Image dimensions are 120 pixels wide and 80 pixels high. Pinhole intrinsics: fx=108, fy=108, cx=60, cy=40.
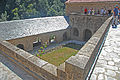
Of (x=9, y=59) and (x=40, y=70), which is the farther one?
(x=9, y=59)

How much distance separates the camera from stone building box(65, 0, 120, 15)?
17.7 m

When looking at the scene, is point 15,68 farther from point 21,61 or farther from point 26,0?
point 26,0

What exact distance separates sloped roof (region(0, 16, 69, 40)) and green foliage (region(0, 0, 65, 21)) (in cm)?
1342

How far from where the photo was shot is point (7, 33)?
1388cm

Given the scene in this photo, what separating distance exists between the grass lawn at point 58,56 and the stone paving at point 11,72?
299 inches

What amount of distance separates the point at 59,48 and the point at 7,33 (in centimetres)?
784

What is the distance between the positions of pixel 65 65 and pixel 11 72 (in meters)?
2.97

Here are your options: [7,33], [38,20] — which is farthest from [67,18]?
[7,33]

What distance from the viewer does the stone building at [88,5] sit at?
17.7m

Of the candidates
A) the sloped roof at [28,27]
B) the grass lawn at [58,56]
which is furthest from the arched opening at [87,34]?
the grass lawn at [58,56]

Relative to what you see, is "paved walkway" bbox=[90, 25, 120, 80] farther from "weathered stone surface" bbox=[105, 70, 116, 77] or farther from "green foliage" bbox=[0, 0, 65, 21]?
"green foliage" bbox=[0, 0, 65, 21]

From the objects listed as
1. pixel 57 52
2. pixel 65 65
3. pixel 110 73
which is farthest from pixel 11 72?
pixel 57 52

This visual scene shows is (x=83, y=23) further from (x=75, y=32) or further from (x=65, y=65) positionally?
(x=65, y=65)

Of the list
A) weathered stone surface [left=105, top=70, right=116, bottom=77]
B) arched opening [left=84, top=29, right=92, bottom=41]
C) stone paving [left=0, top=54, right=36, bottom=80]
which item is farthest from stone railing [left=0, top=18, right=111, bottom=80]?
arched opening [left=84, top=29, right=92, bottom=41]
